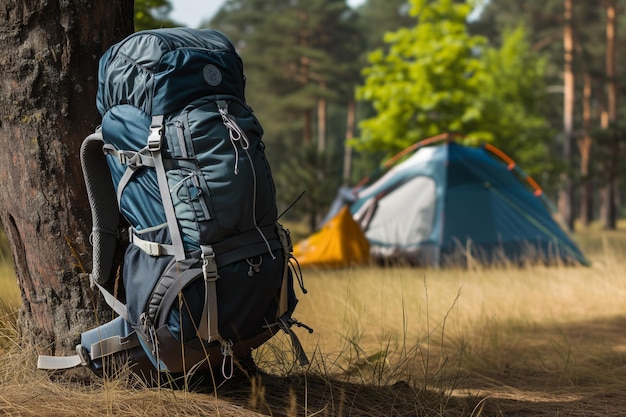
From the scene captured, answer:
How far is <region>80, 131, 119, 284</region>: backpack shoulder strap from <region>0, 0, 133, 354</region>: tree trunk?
13 centimetres

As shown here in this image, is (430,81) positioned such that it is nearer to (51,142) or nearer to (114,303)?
(51,142)

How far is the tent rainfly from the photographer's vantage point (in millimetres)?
9492

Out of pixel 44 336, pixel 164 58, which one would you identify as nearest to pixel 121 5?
pixel 164 58

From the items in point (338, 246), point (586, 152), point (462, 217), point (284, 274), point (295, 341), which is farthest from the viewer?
point (586, 152)

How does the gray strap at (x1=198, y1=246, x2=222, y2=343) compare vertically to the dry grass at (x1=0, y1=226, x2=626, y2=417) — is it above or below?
above

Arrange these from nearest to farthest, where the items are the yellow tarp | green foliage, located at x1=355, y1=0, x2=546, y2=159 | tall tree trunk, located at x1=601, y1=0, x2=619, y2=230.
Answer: the yellow tarp
green foliage, located at x1=355, y1=0, x2=546, y2=159
tall tree trunk, located at x1=601, y1=0, x2=619, y2=230

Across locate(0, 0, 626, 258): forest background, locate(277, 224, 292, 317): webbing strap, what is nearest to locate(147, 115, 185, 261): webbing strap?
locate(277, 224, 292, 317): webbing strap

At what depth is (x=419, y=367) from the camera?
13.1 feet

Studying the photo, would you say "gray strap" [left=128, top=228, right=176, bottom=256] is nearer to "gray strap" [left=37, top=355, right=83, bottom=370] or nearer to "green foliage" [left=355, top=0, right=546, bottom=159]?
"gray strap" [left=37, top=355, right=83, bottom=370]

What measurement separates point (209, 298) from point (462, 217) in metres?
7.64

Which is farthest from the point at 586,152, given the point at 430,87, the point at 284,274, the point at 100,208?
the point at 100,208

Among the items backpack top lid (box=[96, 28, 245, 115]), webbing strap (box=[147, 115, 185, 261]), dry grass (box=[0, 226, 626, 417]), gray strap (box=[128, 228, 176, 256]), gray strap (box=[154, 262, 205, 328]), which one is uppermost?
backpack top lid (box=[96, 28, 245, 115])

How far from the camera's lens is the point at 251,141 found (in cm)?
Answer: 255

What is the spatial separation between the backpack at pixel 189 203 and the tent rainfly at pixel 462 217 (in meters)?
6.76
